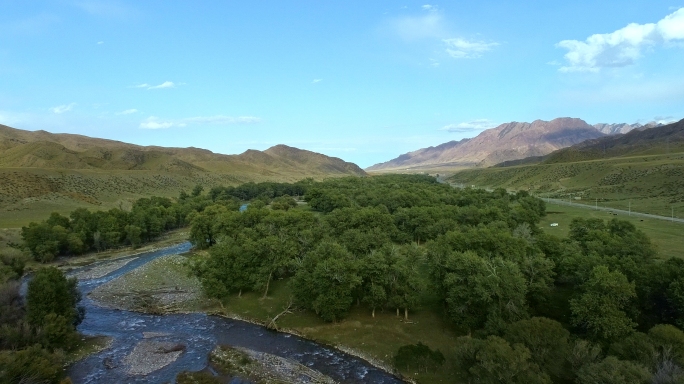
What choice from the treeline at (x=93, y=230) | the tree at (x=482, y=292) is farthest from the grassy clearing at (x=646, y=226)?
the treeline at (x=93, y=230)

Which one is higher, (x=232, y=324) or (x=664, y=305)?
(x=664, y=305)

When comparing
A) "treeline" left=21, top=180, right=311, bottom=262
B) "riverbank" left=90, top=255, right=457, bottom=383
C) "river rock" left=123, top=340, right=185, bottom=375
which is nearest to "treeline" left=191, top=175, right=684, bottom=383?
"riverbank" left=90, top=255, right=457, bottom=383

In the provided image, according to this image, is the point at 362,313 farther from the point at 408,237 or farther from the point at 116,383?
the point at 408,237

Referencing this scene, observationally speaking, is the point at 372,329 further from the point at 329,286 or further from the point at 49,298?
the point at 49,298

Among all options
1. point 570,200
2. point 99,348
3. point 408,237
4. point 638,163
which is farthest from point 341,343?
point 638,163

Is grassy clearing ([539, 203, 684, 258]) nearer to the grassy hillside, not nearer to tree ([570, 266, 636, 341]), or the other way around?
the grassy hillside

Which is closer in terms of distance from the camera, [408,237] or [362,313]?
[362,313]

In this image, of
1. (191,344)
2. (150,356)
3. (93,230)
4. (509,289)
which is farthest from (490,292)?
(93,230)
